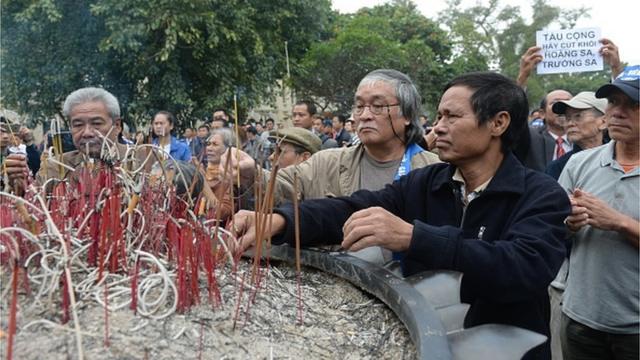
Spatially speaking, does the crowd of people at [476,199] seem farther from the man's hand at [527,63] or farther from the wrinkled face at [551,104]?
the wrinkled face at [551,104]

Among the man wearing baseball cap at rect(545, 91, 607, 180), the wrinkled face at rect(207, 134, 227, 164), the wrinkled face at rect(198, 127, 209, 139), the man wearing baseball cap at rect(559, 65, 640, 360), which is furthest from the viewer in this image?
the wrinkled face at rect(198, 127, 209, 139)

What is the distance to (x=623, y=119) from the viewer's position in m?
2.40

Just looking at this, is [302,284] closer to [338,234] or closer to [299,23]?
[338,234]

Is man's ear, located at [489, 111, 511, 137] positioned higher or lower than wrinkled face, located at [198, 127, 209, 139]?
higher

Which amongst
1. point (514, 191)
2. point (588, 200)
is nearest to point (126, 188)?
point (514, 191)

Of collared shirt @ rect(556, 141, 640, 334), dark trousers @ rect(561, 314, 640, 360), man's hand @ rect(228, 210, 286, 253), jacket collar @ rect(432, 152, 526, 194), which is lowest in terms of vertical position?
dark trousers @ rect(561, 314, 640, 360)

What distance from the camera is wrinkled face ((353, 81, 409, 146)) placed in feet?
8.71

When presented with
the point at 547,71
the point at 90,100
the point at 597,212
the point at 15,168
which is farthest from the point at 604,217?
the point at 547,71

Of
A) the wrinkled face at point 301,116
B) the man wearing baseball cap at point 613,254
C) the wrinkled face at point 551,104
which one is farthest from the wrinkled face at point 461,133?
the wrinkled face at point 301,116

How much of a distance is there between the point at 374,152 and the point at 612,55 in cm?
208

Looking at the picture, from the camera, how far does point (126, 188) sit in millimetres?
1631

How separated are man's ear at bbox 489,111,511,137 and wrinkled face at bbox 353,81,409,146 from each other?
0.87 m

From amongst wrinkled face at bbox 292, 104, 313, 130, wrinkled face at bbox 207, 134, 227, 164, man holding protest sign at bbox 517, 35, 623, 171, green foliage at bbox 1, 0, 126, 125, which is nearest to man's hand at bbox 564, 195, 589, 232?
man holding protest sign at bbox 517, 35, 623, 171

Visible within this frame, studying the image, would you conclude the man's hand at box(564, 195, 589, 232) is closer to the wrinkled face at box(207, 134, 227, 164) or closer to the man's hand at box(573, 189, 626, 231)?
the man's hand at box(573, 189, 626, 231)
